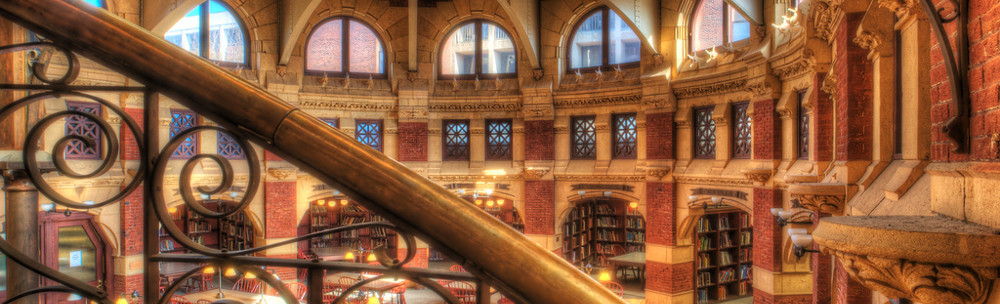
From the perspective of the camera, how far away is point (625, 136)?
14242 mm

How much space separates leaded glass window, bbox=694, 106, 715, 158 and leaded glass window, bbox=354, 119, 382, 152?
311 inches

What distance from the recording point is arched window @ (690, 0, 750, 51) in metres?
11.9

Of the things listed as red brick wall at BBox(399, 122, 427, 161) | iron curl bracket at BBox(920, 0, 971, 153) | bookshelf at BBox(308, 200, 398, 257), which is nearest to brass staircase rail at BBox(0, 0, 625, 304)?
iron curl bracket at BBox(920, 0, 971, 153)

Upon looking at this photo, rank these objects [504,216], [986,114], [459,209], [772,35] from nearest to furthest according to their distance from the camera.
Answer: [459,209] < [986,114] < [772,35] < [504,216]

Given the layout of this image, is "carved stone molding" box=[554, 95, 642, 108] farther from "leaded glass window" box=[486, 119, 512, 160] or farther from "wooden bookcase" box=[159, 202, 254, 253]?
"wooden bookcase" box=[159, 202, 254, 253]

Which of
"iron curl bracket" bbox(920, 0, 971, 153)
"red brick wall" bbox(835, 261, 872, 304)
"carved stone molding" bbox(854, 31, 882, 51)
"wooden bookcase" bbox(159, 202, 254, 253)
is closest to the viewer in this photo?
"iron curl bracket" bbox(920, 0, 971, 153)

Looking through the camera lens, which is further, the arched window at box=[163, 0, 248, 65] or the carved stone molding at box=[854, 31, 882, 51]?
the arched window at box=[163, 0, 248, 65]

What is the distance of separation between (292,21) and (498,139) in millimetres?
5901

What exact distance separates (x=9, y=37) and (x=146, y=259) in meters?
0.58

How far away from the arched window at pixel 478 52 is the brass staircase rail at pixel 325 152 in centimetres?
1458

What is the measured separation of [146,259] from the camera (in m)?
1.17

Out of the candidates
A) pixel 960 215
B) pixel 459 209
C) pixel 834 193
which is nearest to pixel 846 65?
pixel 834 193

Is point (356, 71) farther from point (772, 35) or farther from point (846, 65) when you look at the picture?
point (846, 65)

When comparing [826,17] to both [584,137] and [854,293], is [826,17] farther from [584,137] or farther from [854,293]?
[584,137]
